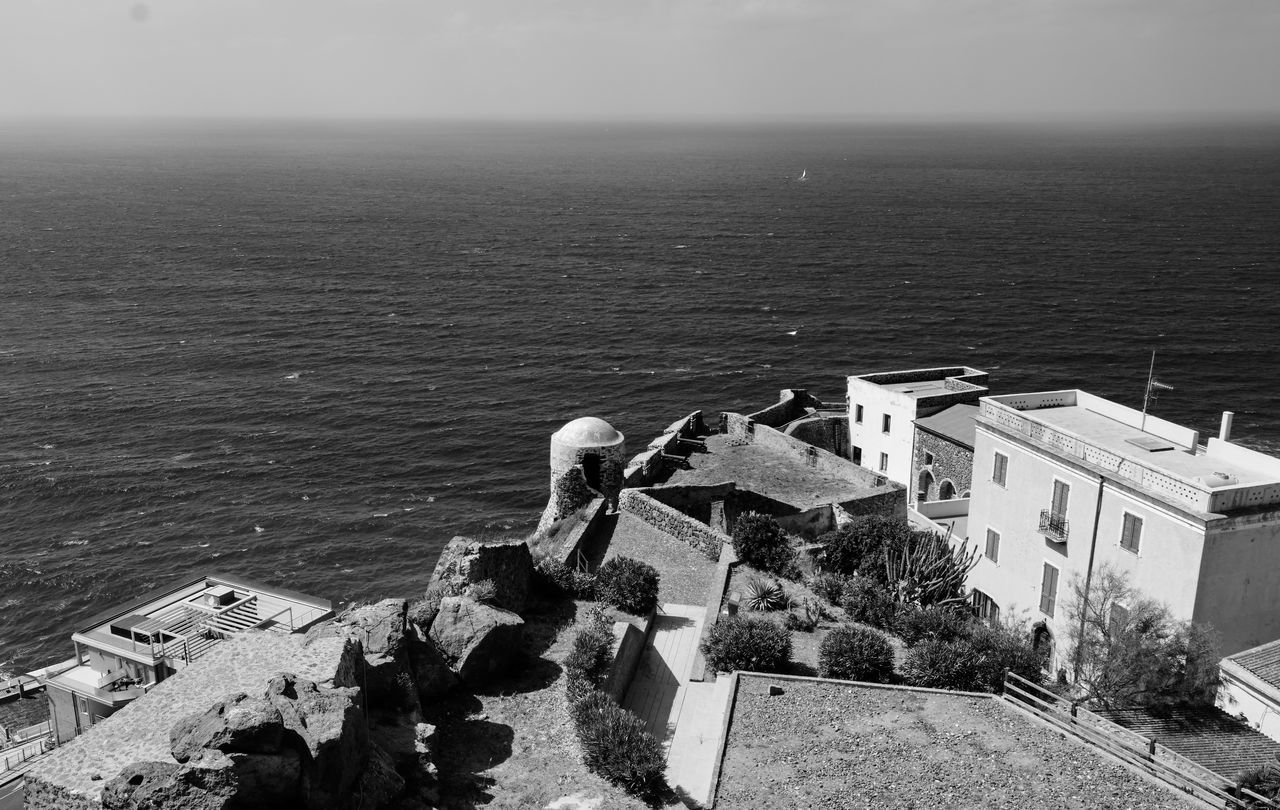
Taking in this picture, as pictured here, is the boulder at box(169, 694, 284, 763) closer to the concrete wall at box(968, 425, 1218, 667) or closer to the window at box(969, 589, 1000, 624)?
the concrete wall at box(968, 425, 1218, 667)

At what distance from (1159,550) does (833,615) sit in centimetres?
1023

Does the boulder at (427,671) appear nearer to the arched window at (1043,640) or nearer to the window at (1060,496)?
the arched window at (1043,640)

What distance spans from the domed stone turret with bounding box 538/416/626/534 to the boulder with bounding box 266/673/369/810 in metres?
23.6

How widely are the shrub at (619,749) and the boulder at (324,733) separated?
16.1 feet

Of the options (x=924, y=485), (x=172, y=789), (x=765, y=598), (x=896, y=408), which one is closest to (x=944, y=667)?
(x=765, y=598)

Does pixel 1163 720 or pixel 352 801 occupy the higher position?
pixel 352 801

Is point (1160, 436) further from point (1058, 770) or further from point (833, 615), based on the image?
point (1058, 770)

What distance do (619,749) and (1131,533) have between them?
67.4 ft

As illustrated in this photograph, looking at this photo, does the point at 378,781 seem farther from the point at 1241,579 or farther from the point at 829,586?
the point at 1241,579

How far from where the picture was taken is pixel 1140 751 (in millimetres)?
24031

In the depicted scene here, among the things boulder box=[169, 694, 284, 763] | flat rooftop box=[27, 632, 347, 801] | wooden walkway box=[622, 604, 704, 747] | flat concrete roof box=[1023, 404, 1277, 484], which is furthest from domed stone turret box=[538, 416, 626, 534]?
boulder box=[169, 694, 284, 763]

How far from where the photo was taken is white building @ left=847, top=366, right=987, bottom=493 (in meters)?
55.1

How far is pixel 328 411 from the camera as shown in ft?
271

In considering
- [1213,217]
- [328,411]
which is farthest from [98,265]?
[1213,217]
